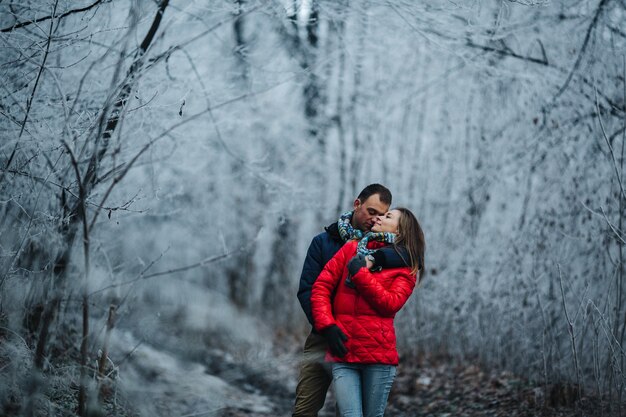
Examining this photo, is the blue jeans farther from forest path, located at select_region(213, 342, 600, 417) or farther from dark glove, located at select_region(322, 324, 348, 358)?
forest path, located at select_region(213, 342, 600, 417)

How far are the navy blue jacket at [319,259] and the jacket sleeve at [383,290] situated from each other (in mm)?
72

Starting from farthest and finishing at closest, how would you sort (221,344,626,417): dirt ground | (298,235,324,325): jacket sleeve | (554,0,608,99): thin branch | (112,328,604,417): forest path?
1. (554,0,608,99): thin branch
2. (221,344,626,417): dirt ground
3. (112,328,604,417): forest path
4. (298,235,324,325): jacket sleeve

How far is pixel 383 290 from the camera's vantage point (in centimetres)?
289

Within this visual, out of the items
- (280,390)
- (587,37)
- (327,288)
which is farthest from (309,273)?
(587,37)

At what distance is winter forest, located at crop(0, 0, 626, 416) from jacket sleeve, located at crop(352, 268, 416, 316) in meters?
1.08

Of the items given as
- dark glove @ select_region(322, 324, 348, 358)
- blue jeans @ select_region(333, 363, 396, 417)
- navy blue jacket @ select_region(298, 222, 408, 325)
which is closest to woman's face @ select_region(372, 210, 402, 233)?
navy blue jacket @ select_region(298, 222, 408, 325)

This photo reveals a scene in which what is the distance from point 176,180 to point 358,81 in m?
3.84

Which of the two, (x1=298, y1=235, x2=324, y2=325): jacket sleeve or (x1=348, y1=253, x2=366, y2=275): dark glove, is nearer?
(x1=348, y1=253, x2=366, y2=275): dark glove

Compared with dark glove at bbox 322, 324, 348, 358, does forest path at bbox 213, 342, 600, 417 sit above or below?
below

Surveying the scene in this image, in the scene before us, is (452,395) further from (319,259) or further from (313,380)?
(319,259)

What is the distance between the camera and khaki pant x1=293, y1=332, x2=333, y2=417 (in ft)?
10.4

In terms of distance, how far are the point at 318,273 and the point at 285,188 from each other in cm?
405


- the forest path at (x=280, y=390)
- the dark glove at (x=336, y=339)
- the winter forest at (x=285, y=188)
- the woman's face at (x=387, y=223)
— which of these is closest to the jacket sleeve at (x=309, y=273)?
the dark glove at (x=336, y=339)

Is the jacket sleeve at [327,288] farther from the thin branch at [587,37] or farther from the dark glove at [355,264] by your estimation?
the thin branch at [587,37]
